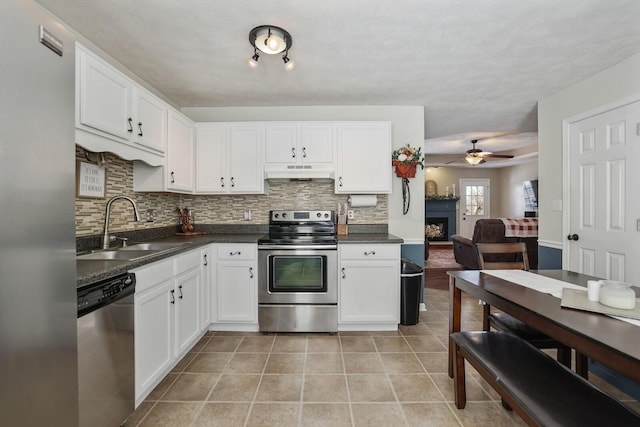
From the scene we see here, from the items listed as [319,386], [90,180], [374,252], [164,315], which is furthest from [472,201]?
[90,180]

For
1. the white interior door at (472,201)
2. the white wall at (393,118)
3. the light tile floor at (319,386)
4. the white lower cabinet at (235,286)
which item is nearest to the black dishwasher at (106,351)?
the light tile floor at (319,386)

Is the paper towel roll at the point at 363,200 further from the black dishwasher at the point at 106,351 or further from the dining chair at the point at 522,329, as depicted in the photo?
the black dishwasher at the point at 106,351

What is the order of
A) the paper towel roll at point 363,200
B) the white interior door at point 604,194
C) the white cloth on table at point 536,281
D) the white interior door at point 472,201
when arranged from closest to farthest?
the white cloth on table at point 536,281
the white interior door at point 604,194
the paper towel roll at point 363,200
the white interior door at point 472,201

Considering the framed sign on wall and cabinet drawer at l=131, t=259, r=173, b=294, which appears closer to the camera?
cabinet drawer at l=131, t=259, r=173, b=294

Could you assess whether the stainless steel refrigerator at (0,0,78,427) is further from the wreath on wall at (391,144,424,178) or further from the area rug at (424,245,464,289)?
the area rug at (424,245,464,289)

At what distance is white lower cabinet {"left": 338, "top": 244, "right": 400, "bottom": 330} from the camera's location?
107 inches

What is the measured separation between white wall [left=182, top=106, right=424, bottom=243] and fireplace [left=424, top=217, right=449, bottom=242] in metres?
5.52

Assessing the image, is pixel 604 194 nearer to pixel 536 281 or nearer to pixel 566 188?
pixel 566 188

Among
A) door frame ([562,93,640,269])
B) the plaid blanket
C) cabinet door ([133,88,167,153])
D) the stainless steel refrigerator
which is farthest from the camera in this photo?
the plaid blanket

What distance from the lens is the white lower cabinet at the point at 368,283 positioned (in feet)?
8.95

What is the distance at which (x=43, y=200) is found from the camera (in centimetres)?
90

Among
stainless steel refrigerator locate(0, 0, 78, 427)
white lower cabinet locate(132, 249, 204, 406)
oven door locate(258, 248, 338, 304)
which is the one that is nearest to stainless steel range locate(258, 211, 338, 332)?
oven door locate(258, 248, 338, 304)

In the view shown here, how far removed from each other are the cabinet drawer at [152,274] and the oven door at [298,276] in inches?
34.7

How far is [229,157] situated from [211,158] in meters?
0.19
